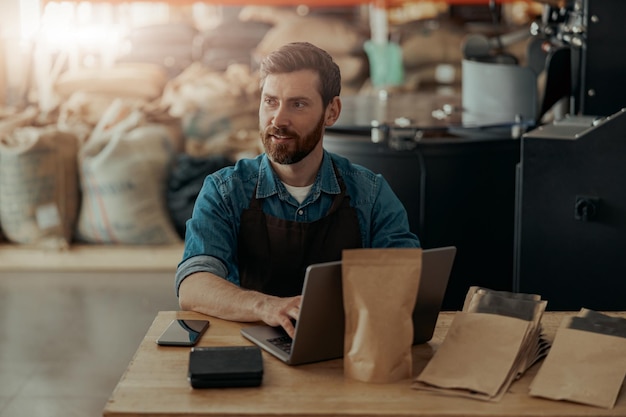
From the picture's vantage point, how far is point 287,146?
7.95 feet

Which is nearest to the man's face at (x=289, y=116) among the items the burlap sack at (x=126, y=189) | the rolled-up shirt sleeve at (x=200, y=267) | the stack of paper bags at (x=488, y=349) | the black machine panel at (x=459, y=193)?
the rolled-up shirt sleeve at (x=200, y=267)

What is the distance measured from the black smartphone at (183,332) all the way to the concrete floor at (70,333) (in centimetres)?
166

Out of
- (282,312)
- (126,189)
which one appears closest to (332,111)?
(282,312)

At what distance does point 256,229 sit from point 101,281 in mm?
2884

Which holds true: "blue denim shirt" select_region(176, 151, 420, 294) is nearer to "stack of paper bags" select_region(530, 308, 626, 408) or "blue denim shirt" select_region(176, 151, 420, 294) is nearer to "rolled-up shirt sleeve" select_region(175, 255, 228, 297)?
"rolled-up shirt sleeve" select_region(175, 255, 228, 297)

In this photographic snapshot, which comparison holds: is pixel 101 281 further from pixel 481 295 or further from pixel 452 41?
pixel 481 295

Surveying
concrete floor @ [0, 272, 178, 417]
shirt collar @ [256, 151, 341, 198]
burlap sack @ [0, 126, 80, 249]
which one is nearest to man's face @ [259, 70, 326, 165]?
shirt collar @ [256, 151, 341, 198]

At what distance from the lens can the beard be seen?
7.92 ft

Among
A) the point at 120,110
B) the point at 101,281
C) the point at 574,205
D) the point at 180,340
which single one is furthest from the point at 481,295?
the point at 120,110

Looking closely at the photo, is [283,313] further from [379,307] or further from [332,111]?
[332,111]

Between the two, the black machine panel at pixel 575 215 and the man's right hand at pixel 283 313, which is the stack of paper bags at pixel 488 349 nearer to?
the man's right hand at pixel 283 313

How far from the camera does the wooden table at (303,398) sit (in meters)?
1.74

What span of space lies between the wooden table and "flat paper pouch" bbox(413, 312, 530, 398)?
3 centimetres

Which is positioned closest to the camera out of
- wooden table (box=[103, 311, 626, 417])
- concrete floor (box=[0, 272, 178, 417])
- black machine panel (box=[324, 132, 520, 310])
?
wooden table (box=[103, 311, 626, 417])
